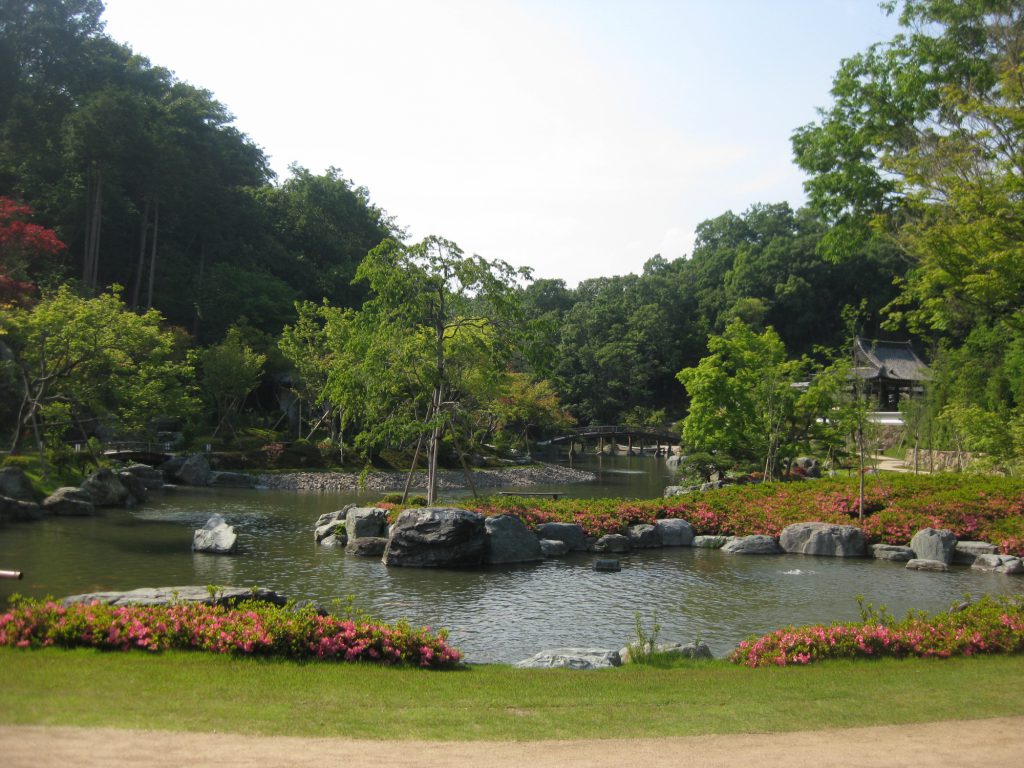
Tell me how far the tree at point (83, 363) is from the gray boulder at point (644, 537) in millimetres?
14657

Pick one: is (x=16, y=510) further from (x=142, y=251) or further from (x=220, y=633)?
(x=142, y=251)

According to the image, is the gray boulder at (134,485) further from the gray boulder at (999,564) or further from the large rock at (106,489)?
the gray boulder at (999,564)

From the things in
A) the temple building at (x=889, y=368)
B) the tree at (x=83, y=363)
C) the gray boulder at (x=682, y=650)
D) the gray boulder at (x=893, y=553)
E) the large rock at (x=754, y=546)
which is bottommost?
the gray boulder at (x=682, y=650)

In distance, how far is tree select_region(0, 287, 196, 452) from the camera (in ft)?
69.9

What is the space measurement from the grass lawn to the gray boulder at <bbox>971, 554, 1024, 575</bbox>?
30.1ft

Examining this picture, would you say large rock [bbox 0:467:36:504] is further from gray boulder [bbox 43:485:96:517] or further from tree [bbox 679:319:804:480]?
tree [bbox 679:319:804:480]

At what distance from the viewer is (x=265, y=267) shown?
50375 millimetres

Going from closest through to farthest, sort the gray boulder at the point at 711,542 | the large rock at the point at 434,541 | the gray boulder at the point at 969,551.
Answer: the large rock at the point at 434,541 < the gray boulder at the point at 969,551 < the gray boulder at the point at 711,542

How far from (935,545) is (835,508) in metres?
3.13

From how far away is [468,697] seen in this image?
23.6ft

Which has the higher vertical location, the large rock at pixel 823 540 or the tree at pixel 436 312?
the tree at pixel 436 312

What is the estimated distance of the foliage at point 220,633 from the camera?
807cm

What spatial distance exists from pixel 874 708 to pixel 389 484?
28.7 metres

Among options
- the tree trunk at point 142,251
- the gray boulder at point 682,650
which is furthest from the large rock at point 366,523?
the tree trunk at point 142,251
